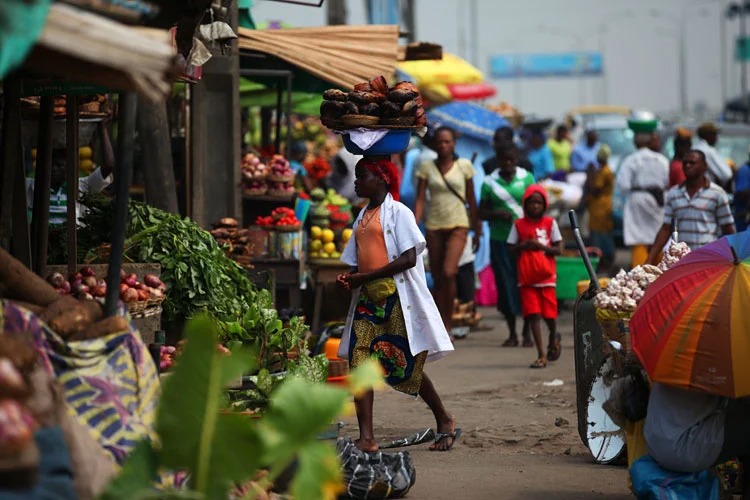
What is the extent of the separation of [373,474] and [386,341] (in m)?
1.29

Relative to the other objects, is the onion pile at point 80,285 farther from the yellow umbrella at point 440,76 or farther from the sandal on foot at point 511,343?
the yellow umbrella at point 440,76

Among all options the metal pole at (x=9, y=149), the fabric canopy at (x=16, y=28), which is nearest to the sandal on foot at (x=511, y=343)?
the metal pole at (x=9, y=149)

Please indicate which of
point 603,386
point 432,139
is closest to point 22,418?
point 603,386

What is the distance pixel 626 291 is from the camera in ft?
22.0

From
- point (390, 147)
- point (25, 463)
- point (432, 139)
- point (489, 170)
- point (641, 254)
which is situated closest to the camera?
point (25, 463)

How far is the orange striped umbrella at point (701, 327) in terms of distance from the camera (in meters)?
5.73

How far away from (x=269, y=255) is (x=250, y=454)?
7637mm

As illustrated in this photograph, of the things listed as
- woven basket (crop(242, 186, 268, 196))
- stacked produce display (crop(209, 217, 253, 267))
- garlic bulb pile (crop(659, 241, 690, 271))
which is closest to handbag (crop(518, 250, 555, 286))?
woven basket (crop(242, 186, 268, 196))

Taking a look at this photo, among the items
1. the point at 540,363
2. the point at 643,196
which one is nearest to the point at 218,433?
the point at 540,363

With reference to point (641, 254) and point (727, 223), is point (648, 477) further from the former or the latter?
point (641, 254)

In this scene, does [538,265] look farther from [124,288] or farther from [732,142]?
[732,142]

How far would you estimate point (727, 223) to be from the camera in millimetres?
11602

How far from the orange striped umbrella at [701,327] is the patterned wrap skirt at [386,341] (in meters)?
2.03

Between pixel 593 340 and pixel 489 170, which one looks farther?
pixel 489 170
